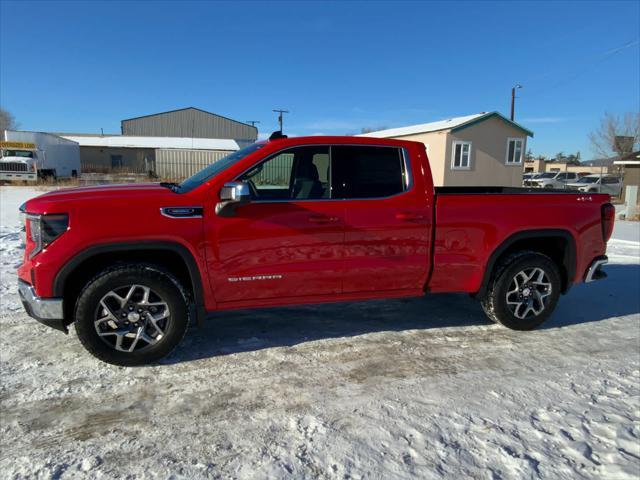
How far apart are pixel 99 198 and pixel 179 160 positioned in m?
37.5

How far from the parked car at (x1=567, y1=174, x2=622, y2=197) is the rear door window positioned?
32.5 metres

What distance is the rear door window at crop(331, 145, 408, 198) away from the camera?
3975mm

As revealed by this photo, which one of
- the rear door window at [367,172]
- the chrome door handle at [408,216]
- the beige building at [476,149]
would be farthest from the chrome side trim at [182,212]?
the beige building at [476,149]

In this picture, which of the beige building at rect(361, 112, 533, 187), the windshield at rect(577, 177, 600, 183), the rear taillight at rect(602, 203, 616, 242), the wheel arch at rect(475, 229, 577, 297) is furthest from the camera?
the windshield at rect(577, 177, 600, 183)

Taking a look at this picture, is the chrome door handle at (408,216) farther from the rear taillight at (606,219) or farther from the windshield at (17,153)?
the windshield at (17,153)

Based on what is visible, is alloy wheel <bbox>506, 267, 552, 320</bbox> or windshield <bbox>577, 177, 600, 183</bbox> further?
windshield <bbox>577, 177, 600, 183</bbox>

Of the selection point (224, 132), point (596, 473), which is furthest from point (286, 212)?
point (224, 132)

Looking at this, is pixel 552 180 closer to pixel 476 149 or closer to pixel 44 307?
pixel 476 149

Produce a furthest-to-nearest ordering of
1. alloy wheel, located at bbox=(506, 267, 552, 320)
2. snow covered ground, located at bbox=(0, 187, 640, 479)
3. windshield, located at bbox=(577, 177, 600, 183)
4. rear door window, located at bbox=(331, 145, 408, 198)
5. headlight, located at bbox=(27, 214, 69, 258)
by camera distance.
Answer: windshield, located at bbox=(577, 177, 600, 183)
alloy wheel, located at bbox=(506, 267, 552, 320)
rear door window, located at bbox=(331, 145, 408, 198)
headlight, located at bbox=(27, 214, 69, 258)
snow covered ground, located at bbox=(0, 187, 640, 479)

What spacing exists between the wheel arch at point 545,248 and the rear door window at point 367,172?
121 cm

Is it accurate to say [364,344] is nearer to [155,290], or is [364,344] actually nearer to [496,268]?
[496,268]

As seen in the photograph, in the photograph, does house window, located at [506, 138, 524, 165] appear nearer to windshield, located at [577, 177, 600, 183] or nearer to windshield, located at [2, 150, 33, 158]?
windshield, located at [577, 177, 600, 183]

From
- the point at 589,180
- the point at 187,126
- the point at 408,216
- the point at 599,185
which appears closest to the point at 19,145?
the point at 408,216

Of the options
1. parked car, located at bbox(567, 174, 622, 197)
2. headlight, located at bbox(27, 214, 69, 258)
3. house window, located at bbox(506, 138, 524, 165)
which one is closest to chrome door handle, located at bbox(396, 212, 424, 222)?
headlight, located at bbox(27, 214, 69, 258)
